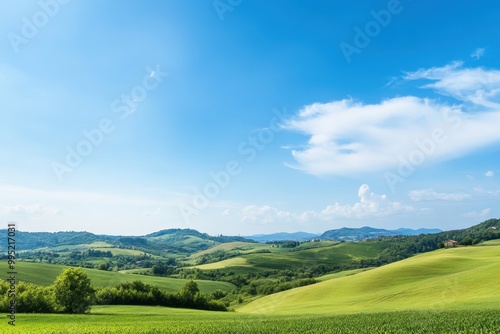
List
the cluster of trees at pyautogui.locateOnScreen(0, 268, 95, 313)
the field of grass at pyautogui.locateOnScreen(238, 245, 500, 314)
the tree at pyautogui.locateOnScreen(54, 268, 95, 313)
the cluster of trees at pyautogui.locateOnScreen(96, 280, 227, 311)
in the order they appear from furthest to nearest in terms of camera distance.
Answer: the cluster of trees at pyautogui.locateOnScreen(96, 280, 227, 311) < the field of grass at pyautogui.locateOnScreen(238, 245, 500, 314) < the tree at pyautogui.locateOnScreen(54, 268, 95, 313) < the cluster of trees at pyautogui.locateOnScreen(0, 268, 95, 313)

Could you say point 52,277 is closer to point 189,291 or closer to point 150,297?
point 150,297

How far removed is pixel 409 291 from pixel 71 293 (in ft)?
193

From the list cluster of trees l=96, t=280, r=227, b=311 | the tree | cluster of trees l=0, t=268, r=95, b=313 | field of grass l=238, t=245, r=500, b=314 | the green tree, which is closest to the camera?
cluster of trees l=0, t=268, r=95, b=313

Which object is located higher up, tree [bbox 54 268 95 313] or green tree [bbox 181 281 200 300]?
tree [bbox 54 268 95 313]

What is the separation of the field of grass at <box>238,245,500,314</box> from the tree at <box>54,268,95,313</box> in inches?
1275

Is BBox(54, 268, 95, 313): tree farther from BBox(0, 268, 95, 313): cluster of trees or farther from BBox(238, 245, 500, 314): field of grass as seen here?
BBox(238, 245, 500, 314): field of grass

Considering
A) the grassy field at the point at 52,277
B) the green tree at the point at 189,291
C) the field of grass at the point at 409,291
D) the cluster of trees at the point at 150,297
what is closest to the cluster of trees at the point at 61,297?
the cluster of trees at the point at 150,297

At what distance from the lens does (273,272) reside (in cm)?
19838

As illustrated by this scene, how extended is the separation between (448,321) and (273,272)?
169699mm

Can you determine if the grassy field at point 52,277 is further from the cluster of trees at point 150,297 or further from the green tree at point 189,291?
the green tree at point 189,291

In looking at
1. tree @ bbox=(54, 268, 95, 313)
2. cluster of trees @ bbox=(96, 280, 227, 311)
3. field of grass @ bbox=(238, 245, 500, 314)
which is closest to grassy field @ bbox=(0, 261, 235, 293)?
cluster of trees @ bbox=(96, 280, 227, 311)

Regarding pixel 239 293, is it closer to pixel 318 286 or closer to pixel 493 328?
pixel 318 286

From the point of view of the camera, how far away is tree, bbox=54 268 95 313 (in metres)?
54.9

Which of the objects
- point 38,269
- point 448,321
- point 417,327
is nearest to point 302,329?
point 417,327
